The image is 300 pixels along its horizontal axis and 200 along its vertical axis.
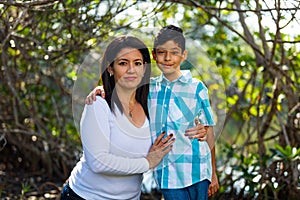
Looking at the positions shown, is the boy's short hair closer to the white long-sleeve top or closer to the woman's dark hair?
the woman's dark hair

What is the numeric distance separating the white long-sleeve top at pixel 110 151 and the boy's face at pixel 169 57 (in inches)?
9.9

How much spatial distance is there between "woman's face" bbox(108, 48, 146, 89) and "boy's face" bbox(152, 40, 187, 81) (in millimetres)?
68

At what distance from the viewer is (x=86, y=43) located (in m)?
3.91

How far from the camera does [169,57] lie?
2.21 m

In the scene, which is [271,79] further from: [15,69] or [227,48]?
[15,69]

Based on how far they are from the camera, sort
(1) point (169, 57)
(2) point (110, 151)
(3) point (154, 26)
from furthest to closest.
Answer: (3) point (154, 26), (2) point (110, 151), (1) point (169, 57)

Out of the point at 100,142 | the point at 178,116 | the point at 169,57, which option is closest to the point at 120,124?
the point at 100,142

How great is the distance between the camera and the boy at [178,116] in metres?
2.24

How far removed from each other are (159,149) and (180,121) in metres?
0.15

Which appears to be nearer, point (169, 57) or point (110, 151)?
point (169, 57)

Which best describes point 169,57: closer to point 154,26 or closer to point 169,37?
point 169,37

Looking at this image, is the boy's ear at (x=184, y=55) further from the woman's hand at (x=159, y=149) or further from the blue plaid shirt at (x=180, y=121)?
the woman's hand at (x=159, y=149)

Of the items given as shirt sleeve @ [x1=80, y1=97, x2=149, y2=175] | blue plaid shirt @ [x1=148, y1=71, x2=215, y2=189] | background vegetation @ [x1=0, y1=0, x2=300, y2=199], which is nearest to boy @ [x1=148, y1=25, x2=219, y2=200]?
blue plaid shirt @ [x1=148, y1=71, x2=215, y2=189]

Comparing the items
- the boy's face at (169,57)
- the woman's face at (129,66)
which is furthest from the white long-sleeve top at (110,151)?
the boy's face at (169,57)
